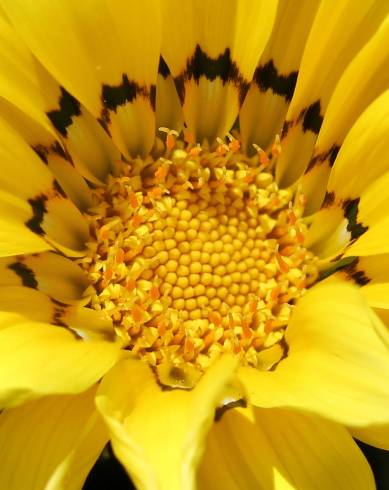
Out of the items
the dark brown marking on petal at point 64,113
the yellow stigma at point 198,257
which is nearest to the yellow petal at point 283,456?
the yellow stigma at point 198,257

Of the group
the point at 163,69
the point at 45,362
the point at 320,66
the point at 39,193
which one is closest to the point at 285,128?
the point at 320,66

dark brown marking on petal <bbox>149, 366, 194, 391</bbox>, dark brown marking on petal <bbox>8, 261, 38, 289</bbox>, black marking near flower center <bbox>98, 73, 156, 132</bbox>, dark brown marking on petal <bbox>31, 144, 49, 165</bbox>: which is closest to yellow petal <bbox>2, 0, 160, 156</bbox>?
black marking near flower center <bbox>98, 73, 156, 132</bbox>

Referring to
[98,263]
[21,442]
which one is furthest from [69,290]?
[21,442]

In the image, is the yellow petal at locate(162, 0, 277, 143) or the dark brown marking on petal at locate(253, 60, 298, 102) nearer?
the yellow petal at locate(162, 0, 277, 143)

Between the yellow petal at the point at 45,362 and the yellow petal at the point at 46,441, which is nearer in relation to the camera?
the yellow petal at the point at 45,362

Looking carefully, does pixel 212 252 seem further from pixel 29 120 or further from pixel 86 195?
pixel 29 120

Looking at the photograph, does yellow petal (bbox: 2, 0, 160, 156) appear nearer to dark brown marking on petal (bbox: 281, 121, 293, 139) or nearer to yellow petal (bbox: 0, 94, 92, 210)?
yellow petal (bbox: 0, 94, 92, 210)

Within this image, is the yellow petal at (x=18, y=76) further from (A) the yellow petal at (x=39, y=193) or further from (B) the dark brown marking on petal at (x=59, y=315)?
(B) the dark brown marking on petal at (x=59, y=315)
